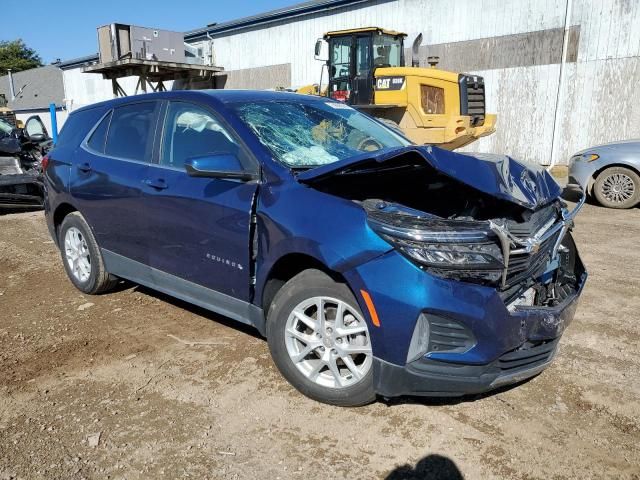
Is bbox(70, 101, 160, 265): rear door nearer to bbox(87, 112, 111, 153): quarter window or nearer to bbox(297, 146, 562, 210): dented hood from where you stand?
bbox(87, 112, 111, 153): quarter window

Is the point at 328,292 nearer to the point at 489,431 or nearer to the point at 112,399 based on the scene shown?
the point at 489,431

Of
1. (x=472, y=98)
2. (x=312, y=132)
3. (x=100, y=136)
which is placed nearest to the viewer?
(x=312, y=132)

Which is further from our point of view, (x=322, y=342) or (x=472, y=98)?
(x=472, y=98)

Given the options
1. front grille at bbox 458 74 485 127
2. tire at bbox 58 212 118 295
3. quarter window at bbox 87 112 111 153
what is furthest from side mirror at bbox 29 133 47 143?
front grille at bbox 458 74 485 127

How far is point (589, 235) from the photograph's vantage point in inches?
289

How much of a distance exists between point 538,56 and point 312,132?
13.8m

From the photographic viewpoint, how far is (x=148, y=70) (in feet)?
66.7

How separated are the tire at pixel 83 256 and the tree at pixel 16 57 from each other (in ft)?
229

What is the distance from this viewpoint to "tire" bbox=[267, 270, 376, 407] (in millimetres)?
2861

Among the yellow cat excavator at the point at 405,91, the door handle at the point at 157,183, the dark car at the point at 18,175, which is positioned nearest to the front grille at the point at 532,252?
the door handle at the point at 157,183

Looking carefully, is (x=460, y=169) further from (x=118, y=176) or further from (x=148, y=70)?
(x=148, y=70)

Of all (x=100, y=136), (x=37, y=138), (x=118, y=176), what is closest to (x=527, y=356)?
(x=118, y=176)

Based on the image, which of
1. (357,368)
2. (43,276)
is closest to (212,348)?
(357,368)

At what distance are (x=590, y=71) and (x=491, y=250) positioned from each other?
1432 centimetres
